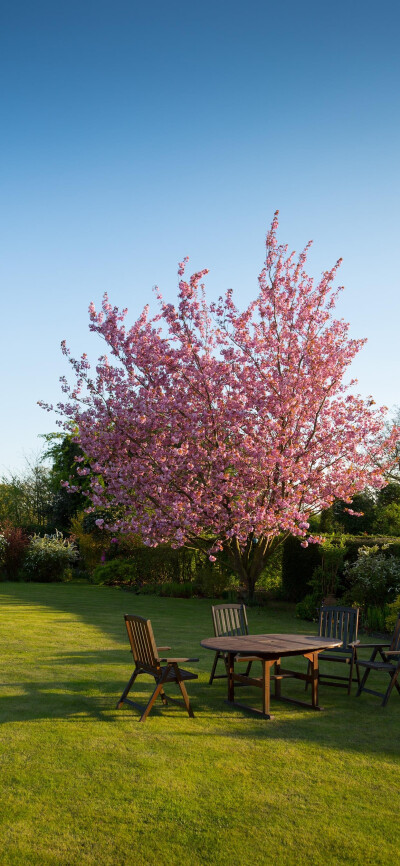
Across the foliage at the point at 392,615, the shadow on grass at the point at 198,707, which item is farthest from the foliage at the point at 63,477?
the shadow on grass at the point at 198,707

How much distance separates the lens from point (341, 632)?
8188 mm

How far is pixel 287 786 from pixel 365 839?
884 mm

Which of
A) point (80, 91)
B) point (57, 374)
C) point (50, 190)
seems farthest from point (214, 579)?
point (80, 91)

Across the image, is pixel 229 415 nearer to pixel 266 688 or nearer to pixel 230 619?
pixel 230 619

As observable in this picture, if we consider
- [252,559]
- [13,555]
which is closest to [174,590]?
[252,559]

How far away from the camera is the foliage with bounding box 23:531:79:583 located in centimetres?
2338

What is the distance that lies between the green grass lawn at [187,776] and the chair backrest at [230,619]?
68 centimetres

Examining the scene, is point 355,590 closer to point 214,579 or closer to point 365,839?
point 214,579

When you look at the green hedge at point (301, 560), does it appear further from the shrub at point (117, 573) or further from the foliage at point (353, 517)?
the shrub at point (117, 573)

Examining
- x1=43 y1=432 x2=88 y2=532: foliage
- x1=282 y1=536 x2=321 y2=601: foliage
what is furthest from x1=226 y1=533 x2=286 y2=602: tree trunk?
x1=43 y1=432 x2=88 y2=532: foliage

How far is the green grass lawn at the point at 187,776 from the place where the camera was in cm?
364

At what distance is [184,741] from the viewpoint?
5.53 metres

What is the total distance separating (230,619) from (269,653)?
1.95 m

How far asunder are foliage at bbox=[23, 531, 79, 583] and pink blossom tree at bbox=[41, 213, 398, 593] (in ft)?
31.6
